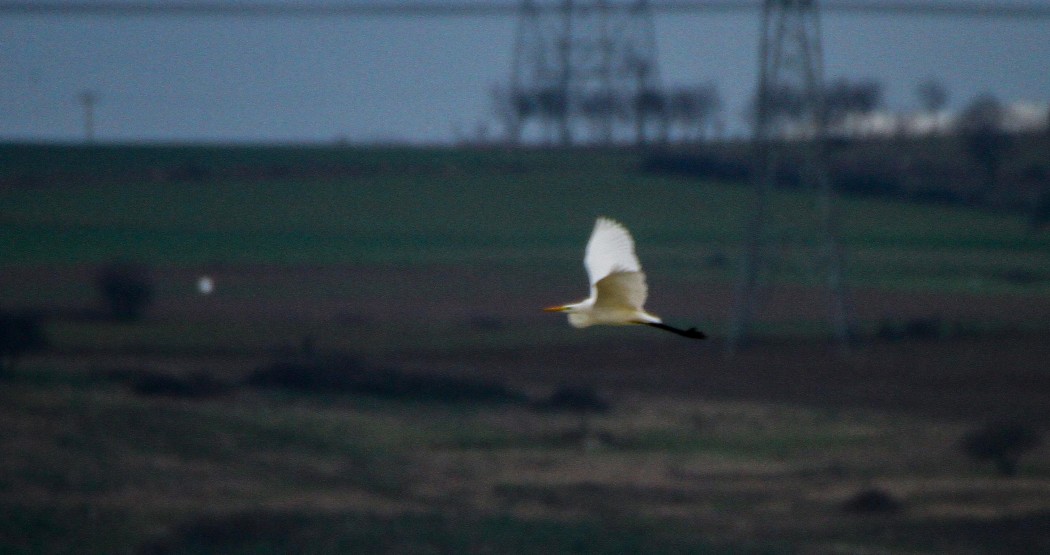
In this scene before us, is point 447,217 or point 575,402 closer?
point 575,402

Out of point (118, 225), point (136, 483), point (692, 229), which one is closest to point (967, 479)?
point (136, 483)

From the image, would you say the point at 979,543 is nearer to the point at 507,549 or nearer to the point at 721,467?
the point at 721,467

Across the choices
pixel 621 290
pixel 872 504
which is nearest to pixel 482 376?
pixel 872 504

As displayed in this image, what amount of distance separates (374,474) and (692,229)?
36.1m

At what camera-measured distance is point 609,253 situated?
21.7 ft

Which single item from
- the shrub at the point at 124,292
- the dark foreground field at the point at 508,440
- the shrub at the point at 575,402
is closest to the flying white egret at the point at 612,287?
the dark foreground field at the point at 508,440

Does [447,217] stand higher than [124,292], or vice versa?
[447,217]

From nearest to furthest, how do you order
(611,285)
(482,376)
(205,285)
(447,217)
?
(611,285) < (482,376) < (205,285) < (447,217)

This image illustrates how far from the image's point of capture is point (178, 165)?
65.1 meters

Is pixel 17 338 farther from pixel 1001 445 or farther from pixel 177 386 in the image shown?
pixel 1001 445

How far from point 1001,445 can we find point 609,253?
85.3ft

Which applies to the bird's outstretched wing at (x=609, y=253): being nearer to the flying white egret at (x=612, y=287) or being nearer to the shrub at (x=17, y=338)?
the flying white egret at (x=612, y=287)

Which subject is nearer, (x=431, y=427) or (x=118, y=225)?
(x=431, y=427)

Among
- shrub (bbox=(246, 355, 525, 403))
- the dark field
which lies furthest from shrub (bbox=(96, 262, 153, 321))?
shrub (bbox=(246, 355, 525, 403))
